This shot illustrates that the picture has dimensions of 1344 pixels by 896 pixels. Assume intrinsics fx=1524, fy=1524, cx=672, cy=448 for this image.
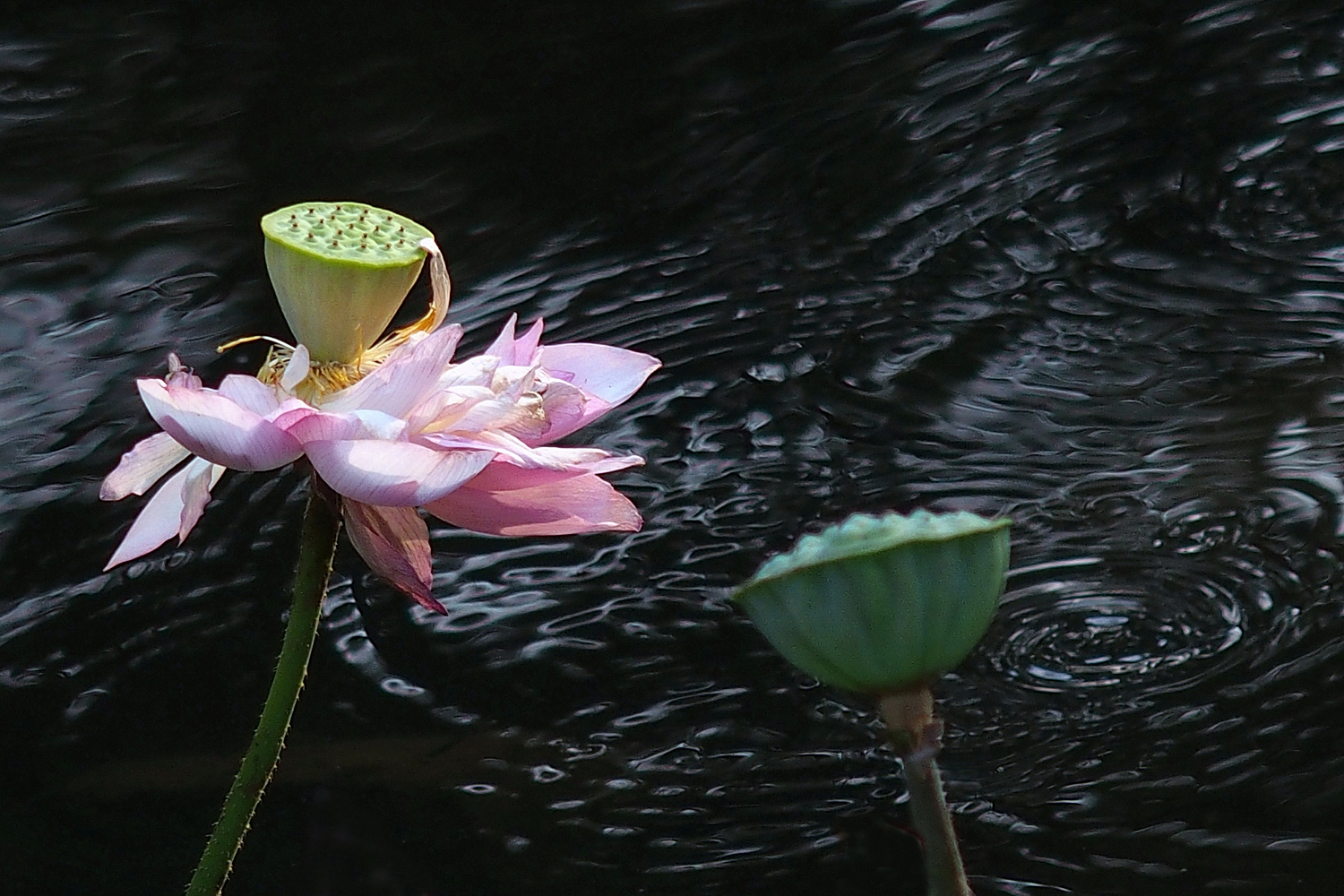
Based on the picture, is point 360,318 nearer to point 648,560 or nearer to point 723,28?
point 648,560

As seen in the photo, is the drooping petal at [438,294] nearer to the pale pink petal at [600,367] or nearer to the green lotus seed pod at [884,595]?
the pale pink petal at [600,367]

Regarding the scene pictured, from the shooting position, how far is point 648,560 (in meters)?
1.08

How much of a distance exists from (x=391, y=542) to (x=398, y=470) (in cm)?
6

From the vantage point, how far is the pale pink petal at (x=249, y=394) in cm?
49

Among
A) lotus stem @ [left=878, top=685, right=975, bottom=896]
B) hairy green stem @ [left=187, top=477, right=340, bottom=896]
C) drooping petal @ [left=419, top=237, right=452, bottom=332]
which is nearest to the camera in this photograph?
lotus stem @ [left=878, top=685, right=975, bottom=896]

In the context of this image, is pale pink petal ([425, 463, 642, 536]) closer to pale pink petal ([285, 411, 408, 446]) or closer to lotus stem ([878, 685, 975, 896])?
pale pink petal ([285, 411, 408, 446])

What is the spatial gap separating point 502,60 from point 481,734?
1.00 metres

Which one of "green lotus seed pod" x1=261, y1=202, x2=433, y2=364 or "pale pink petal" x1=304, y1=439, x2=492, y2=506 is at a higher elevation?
"green lotus seed pod" x1=261, y1=202, x2=433, y2=364

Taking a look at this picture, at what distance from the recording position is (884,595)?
312 mm

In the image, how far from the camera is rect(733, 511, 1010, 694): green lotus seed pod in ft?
1.03

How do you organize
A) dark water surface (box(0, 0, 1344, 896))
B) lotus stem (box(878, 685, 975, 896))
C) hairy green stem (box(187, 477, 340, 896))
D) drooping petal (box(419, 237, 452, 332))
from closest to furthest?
lotus stem (box(878, 685, 975, 896))
hairy green stem (box(187, 477, 340, 896))
drooping petal (box(419, 237, 452, 332))
dark water surface (box(0, 0, 1344, 896))

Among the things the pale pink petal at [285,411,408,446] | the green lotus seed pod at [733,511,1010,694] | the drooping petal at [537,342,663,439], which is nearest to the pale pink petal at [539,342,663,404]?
the drooping petal at [537,342,663,439]

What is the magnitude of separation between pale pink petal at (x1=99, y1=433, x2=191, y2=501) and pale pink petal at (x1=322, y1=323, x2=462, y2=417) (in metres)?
0.09

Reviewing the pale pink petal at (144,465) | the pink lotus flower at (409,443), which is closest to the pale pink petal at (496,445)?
the pink lotus flower at (409,443)
